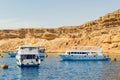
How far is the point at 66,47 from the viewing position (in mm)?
194500

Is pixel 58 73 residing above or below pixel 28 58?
below

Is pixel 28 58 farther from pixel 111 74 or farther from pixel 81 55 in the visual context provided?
pixel 81 55

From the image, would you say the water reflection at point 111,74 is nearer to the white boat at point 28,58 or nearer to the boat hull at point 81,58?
the white boat at point 28,58

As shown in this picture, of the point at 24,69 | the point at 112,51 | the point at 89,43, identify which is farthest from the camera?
the point at 89,43

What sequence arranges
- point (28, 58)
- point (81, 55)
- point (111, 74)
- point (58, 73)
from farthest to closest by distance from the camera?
point (81, 55), point (28, 58), point (58, 73), point (111, 74)

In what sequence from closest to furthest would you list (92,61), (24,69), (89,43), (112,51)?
(24,69), (92,61), (112,51), (89,43)

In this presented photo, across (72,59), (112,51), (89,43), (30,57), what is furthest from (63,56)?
(89,43)

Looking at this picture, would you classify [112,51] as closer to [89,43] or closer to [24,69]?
[89,43]

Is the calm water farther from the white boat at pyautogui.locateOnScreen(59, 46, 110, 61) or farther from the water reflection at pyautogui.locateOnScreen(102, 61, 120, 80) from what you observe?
the white boat at pyautogui.locateOnScreen(59, 46, 110, 61)

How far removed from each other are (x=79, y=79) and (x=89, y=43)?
13507 centimetres

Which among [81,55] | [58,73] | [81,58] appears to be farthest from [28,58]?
[81,55]

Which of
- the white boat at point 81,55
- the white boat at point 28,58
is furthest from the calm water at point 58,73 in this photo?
the white boat at point 81,55

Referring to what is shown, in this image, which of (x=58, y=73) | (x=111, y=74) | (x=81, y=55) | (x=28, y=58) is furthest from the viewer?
(x=81, y=55)

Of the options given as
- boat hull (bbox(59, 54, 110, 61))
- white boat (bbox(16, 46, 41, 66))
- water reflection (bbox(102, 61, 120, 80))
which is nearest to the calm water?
water reflection (bbox(102, 61, 120, 80))
